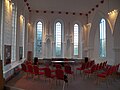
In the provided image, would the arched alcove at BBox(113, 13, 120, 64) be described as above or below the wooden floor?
above

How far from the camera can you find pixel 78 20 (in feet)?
60.6

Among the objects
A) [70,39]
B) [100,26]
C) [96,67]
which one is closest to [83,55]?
[70,39]

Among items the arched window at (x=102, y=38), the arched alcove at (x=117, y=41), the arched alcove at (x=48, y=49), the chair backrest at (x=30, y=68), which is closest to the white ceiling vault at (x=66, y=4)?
the arched window at (x=102, y=38)

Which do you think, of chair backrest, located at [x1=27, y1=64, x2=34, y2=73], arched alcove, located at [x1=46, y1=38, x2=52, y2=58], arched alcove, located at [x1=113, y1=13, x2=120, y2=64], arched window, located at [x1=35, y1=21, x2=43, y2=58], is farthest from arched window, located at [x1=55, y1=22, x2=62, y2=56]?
chair backrest, located at [x1=27, y1=64, x2=34, y2=73]

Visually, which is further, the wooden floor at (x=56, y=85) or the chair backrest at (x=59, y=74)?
the chair backrest at (x=59, y=74)

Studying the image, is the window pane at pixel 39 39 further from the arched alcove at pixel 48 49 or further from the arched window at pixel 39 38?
the arched alcove at pixel 48 49

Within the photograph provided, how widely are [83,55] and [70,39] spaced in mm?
2087

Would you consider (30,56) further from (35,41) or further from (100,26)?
(100,26)

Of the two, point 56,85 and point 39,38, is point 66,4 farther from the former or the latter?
point 56,85

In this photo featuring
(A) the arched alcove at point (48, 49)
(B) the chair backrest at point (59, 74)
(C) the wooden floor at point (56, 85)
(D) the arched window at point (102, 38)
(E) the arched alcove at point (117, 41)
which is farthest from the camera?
(A) the arched alcove at point (48, 49)

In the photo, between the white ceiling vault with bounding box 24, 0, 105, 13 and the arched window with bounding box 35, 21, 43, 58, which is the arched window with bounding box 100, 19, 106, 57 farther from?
the arched window with bounding box 35, 21, 43, 58

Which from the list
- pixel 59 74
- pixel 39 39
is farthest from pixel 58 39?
pixel 59 74

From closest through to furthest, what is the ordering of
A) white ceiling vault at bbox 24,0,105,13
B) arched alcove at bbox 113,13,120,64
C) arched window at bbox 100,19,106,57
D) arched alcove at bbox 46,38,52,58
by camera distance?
arched alcove at bbox 113,13,120,64 < white ceiling vault at bbox 24,0,105,13 < arched window at bbox 100,19,106,57 < arched alcove at bbox 46,38,52,58

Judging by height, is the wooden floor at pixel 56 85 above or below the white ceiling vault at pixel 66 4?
below
